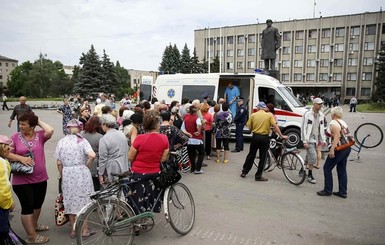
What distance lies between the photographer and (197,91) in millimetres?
12469

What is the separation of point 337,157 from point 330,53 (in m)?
57.8

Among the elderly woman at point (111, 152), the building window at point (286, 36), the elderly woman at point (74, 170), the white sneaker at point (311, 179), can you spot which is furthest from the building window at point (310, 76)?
the elderly woman at point (74, 170)

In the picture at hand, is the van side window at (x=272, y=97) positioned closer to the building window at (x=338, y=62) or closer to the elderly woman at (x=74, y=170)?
the elderly woman at (x=74, y=170)

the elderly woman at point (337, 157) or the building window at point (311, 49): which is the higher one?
the building window at point (311, 49)

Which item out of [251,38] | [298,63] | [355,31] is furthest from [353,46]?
[251,38]

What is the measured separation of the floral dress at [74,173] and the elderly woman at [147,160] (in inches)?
25.2

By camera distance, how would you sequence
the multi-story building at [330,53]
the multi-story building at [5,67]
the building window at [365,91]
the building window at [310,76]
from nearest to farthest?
the multi-story building at [330,53]
the building window at [365,91]
the building window at [310,76]
the multi-story building at [5,67]

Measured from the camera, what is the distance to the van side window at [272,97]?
35.9ft

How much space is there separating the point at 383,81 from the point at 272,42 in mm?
39281

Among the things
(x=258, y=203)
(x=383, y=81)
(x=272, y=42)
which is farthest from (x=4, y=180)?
(x=383, y=81)

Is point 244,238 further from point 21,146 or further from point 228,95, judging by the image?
point 228,95

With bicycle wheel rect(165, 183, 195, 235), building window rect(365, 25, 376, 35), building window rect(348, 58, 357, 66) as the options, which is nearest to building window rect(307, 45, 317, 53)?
building window rect(348, 58, 357, 66)

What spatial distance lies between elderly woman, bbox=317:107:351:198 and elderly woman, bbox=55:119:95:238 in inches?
172

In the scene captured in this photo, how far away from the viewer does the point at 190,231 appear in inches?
174
